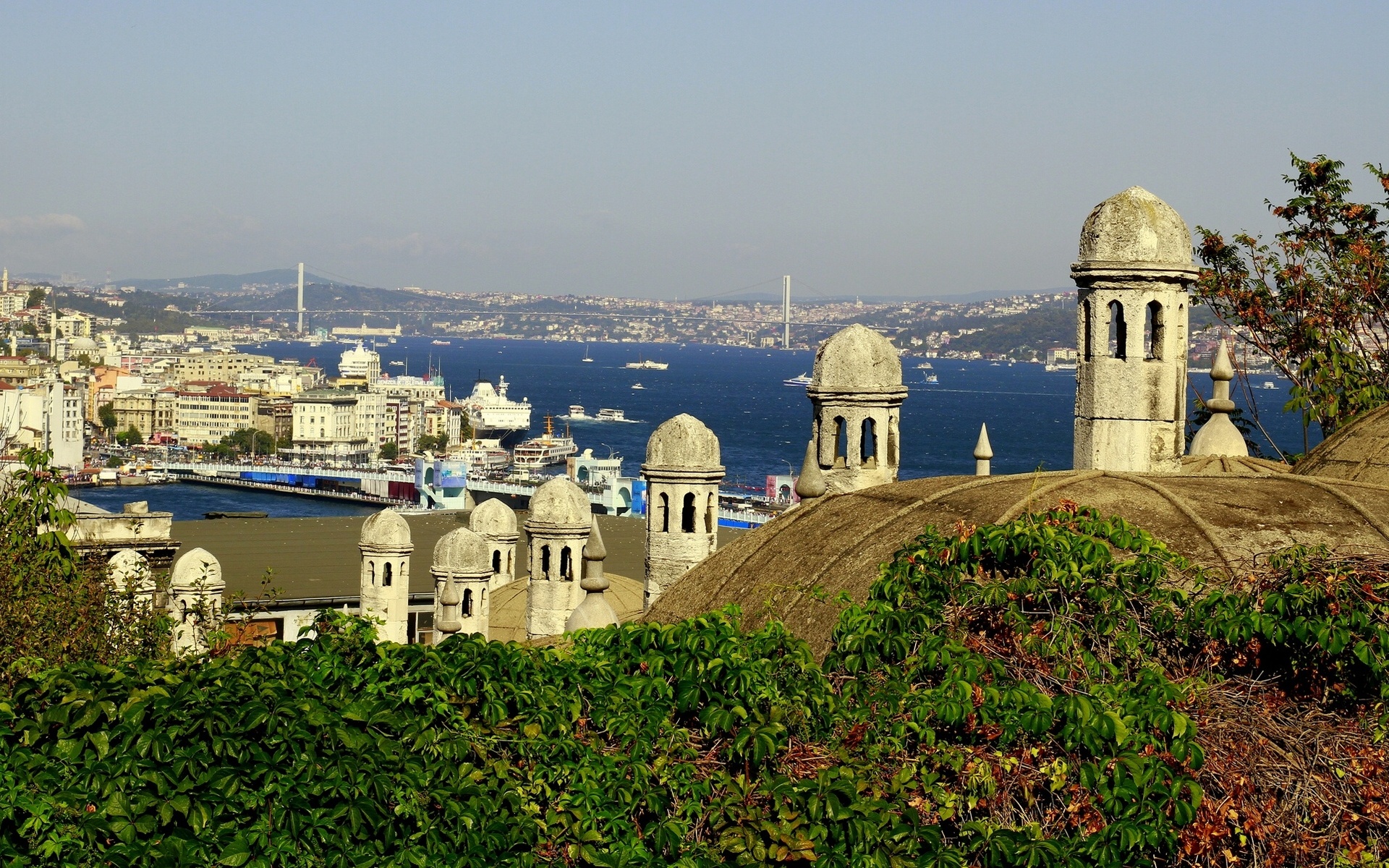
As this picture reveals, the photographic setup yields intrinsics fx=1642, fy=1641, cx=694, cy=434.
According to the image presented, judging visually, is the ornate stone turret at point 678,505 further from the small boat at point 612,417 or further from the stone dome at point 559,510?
the small boat at point 612,417

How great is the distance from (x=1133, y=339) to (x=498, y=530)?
1885cm

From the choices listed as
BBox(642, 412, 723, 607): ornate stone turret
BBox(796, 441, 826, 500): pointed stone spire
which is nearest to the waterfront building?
BBox(642, 412, 723, 607): ornate stone turret

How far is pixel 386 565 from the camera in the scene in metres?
28.8

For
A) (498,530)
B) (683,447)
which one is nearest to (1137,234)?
(683,447)

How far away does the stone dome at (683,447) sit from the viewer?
1791 centimetres

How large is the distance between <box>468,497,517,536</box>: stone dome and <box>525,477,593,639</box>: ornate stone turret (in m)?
5.92

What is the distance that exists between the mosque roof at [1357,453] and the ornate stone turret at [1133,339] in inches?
44.9

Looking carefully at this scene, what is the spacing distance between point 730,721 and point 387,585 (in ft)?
70.7

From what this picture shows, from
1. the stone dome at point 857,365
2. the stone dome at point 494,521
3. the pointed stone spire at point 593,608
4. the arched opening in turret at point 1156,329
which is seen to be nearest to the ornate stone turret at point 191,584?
the pointed stone spire at point 593,608

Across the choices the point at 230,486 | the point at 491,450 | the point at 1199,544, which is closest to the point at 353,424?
the point at 491,450

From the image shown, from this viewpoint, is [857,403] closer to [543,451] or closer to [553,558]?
[553,558]

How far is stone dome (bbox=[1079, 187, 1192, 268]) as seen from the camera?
12805mm

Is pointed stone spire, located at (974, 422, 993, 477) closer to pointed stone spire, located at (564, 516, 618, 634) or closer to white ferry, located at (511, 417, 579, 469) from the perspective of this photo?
pointed stone spire, located at (564, 516, 618, 634)

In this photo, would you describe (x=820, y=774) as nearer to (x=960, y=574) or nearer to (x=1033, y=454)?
(x=960, y=574)
